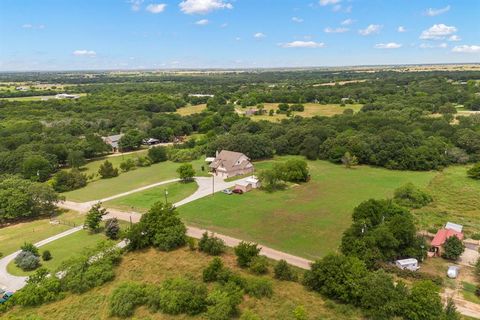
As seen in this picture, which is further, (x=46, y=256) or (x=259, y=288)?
(x=46, y=256)

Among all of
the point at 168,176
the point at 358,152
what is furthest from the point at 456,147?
the point at 168,176

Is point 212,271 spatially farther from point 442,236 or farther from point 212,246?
point 442,236

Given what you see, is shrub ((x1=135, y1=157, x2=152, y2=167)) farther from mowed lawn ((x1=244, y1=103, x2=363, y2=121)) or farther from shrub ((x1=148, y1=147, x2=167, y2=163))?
mowed lawn ((x1=244, y1=103, x2=363, y2=121))

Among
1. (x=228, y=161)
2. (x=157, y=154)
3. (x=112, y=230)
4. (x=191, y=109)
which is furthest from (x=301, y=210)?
(x=191, y=109)

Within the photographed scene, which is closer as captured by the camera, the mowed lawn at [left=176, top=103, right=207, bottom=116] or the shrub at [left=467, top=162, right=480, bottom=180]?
the shrub at [left=467, top=162, right=480, bottom=180]

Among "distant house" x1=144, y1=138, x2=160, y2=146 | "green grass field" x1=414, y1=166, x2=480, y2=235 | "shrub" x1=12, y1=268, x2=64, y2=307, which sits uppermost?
"shrub" x1=12, y1=268, x2=64, y2=307

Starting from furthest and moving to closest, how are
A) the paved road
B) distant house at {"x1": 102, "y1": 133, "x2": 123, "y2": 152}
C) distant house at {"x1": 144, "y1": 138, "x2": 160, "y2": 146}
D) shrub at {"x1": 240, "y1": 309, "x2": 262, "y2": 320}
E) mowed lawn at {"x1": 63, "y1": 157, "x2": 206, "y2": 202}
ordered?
distant house at {"x1": 144, "y1": 138, "x2": 160, "y2": 146} < distant house at {"x1": 102, "y1": 133, "x2": 123, "y2": 152} < mowed lawn at {"x1": 63, "y1": 157, "x2": 206, "y2": 202} < the paved road < shrub at {"x1": 240, "y1": 309, "x2": 262, "y2": 320}

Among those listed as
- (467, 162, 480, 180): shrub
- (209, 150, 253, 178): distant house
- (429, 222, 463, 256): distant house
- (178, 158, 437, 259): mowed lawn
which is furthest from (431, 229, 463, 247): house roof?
(209, 150, 253, 178): distant house
